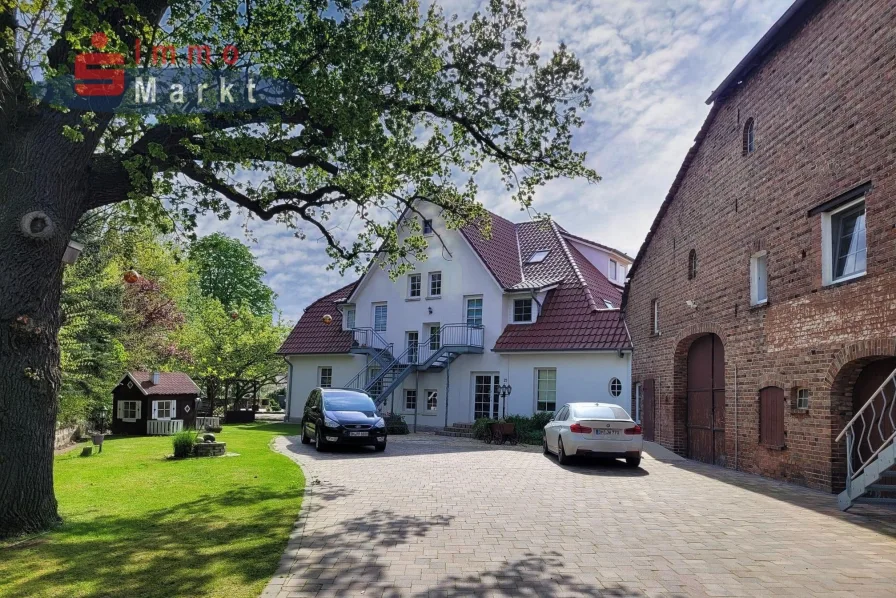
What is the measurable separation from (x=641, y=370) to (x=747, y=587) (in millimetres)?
15370

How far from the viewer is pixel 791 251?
12.2 meters

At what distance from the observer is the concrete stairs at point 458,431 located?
24234 millimetres

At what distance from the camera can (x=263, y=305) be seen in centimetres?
5219

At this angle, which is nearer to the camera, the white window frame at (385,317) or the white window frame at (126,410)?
the white window frame at (126,410)

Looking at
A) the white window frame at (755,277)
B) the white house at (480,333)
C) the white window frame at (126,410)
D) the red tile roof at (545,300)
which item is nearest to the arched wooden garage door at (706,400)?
the white window frame at (755,277)

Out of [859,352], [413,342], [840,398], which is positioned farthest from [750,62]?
[413,342]

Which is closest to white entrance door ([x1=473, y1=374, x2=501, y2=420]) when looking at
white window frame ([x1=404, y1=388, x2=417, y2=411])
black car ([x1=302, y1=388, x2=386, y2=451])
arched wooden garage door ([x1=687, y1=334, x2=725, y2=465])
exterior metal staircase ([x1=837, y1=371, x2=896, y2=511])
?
white window frame ([x1=404, y1=388, x2=417, y2=411])

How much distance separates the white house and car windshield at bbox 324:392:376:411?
7171mm

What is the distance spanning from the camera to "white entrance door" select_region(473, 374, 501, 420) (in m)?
25.7

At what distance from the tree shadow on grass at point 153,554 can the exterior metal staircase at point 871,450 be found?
7.73 m

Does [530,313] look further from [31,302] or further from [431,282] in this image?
[31,302]

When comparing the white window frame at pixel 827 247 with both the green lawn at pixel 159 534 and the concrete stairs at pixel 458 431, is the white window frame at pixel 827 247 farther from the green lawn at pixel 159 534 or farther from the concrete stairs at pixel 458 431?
the concrete stairs at pixel 458 431

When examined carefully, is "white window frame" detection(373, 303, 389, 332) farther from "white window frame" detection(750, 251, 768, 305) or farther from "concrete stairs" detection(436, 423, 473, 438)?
"white window frame" detection(750, 251, 768, 305)

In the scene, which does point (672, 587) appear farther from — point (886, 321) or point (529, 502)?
point (886, 321)
